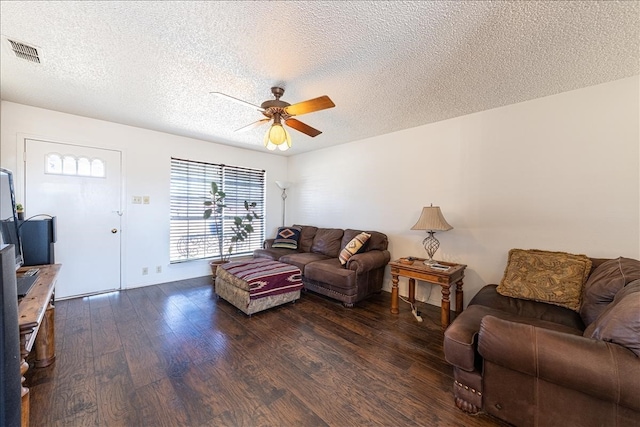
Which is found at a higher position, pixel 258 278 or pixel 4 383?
pixel 4 383

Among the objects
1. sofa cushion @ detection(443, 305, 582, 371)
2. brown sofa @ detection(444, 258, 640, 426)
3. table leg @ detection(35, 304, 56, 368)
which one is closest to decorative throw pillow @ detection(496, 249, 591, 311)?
brown sofa @ detection(444, 258, 640, 426)

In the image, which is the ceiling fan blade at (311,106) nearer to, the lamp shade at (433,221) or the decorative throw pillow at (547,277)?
the lamp shade at (433,221)

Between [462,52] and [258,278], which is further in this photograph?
[258,278]

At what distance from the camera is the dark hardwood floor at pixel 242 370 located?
153 cm

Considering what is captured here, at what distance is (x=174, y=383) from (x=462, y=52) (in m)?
3.28

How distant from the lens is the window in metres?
4.20

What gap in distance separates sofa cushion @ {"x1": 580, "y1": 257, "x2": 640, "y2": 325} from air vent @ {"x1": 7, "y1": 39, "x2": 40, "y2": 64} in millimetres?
4592

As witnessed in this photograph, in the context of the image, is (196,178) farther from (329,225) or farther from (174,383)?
(174,383)

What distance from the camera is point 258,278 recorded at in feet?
9.56

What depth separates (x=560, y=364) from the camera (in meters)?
1.23

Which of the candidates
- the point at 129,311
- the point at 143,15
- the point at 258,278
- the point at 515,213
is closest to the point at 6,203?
the point at 129,311

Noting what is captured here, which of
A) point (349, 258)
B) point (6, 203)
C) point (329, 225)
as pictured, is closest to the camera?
point (6, 203)

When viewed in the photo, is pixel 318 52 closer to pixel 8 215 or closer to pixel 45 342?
pixel 8 215

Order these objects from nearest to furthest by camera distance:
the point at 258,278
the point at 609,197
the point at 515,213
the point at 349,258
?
the point at 609,197
the point at 515,213
the point at 258,278
the point at 349,258
